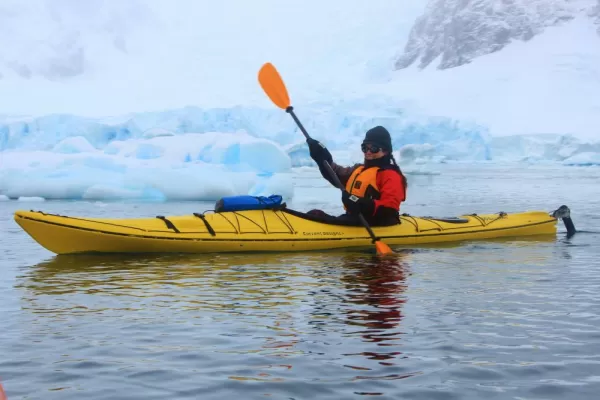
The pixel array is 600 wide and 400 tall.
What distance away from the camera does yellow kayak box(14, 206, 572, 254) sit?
6.27m

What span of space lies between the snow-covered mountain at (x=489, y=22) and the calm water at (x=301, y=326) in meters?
76.0

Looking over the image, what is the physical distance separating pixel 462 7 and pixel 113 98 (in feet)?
143

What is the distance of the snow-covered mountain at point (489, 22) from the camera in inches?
3073

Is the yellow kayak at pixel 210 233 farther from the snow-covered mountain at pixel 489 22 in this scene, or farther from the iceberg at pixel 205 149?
the snow-covered mountain at pixel 489 22

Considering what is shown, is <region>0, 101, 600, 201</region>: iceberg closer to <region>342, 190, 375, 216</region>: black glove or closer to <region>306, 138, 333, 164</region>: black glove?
<region>306, 138, 333, 164</region>: black glove

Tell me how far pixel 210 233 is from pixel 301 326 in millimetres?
2804

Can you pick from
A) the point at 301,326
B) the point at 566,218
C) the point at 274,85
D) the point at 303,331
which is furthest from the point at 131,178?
the point at 303,331

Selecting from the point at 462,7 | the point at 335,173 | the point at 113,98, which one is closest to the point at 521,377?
the point at 335,173

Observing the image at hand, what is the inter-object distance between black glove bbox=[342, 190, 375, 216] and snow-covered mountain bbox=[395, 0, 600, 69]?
75193 millimetres

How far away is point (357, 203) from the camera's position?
673 cm

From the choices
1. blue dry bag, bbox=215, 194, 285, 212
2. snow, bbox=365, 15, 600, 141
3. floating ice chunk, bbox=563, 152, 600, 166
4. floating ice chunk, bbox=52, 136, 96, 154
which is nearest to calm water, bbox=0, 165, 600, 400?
blue dry bag, bbox=215, 194, 285, 212

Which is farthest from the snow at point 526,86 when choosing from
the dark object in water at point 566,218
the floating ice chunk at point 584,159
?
the dark object in water at point 566,218

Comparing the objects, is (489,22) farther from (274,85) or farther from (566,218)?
(274,85)

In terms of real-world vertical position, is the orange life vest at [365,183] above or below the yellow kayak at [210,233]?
above
